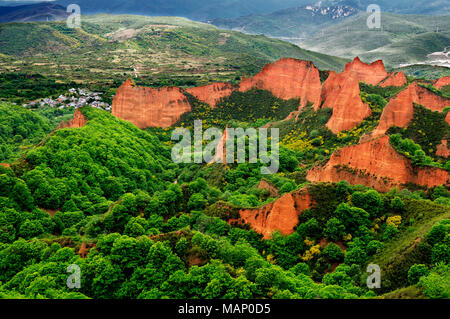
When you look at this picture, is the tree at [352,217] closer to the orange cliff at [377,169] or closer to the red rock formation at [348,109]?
the orange cliff at [377,169]

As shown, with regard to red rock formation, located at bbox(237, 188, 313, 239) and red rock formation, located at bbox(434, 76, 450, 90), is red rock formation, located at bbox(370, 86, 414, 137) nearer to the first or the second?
red rock formation, located at bbox(237, 188, 313, 239)

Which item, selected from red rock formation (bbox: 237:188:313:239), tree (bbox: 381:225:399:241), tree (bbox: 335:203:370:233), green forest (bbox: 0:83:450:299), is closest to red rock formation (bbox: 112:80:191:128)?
green forest (bbox: 0:83:450:299)

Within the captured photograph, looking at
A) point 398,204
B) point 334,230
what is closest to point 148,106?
point 334,230

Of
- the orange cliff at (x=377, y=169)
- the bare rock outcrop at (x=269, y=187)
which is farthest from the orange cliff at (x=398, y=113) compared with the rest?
the bare rock outcrop at (x=269, y=187)
